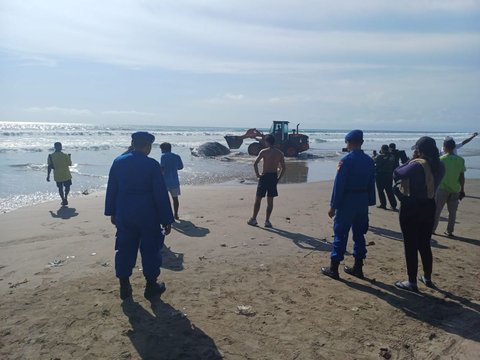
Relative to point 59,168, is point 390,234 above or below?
below

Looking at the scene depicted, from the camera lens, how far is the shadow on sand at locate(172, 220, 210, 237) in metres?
7.16

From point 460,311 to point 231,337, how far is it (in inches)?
96.0

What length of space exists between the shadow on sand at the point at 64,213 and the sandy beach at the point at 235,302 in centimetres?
121

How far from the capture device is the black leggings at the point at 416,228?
442 centimetres

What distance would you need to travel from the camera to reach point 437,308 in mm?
4195

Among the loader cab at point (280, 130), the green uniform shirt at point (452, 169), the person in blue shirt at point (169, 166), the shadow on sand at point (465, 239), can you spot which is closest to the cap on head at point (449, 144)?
the green uniform shirt at point (452, 169)

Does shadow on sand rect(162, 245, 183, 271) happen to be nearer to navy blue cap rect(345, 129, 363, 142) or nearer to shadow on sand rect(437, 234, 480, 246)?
navy blue cap rect(345, 129, 363, 142)

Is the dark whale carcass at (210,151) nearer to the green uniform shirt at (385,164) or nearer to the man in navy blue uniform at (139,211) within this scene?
the green uniform shirt at (385,164)

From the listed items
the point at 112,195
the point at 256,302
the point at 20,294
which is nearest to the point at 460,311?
the point at 256,302

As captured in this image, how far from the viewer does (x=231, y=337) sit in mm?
3559

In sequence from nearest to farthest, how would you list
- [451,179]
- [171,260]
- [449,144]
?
1. [171,260]
2. [449,144]
3. [451,179]

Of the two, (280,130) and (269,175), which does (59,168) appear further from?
(280,130)

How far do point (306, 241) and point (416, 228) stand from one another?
253 centimetres

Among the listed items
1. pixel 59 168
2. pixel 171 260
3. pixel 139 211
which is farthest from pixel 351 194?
pixel 59 168
